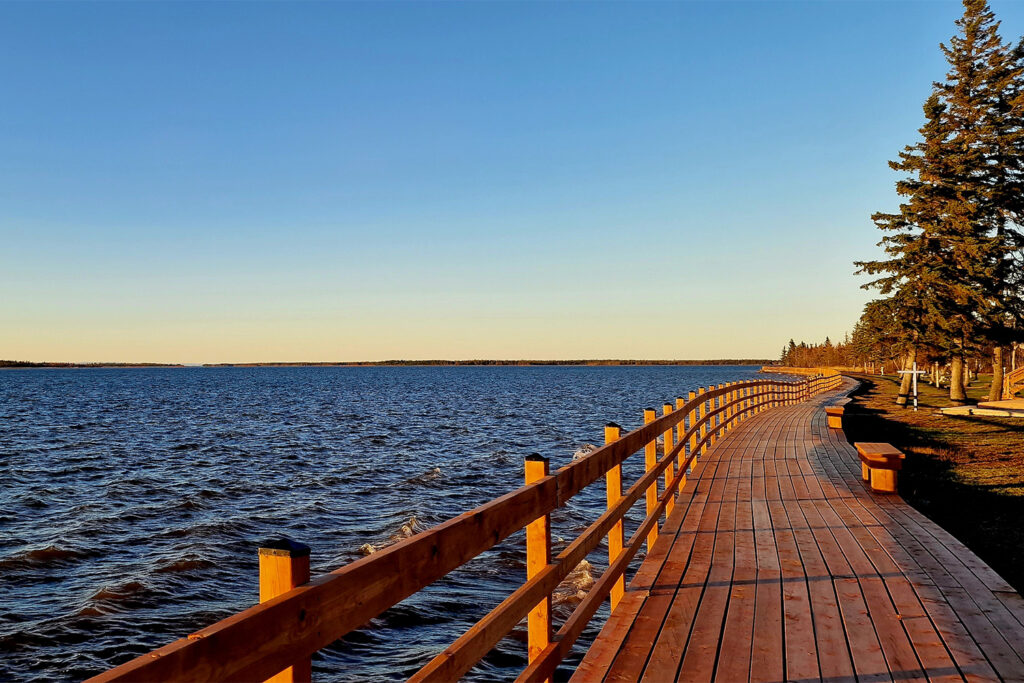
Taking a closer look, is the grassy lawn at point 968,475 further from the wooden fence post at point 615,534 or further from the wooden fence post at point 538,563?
the wooden fence post at point 538,563

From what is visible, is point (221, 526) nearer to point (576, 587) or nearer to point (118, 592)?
point (118, 592)

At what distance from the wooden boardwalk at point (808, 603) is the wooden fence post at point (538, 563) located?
41 cm

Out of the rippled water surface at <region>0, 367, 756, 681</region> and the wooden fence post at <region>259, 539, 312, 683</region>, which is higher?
the wooden fence post at <region>259, 539, 312, 683</region>

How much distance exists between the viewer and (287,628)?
186cm

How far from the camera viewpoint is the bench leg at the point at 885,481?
1027 centimetres

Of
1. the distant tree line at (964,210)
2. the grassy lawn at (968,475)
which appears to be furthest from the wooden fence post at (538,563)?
the distant tree line at (964,210)

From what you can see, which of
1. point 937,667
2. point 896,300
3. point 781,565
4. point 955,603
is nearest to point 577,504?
point 781,565

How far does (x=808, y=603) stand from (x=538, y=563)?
2.68 meters

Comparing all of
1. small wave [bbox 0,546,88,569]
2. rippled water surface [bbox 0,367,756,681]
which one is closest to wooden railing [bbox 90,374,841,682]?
rippled water surface [bbox 0,367,756,681]

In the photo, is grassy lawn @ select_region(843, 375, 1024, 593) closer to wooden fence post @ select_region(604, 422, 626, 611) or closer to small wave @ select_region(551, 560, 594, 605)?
wooden fence post @ select_region(604, 422, 626, 611)

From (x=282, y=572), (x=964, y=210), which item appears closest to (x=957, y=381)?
(x=964, y=210)

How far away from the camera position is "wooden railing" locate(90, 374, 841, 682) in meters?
1.65

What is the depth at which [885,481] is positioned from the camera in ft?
33.8

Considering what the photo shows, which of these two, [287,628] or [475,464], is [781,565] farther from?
[475,464]
